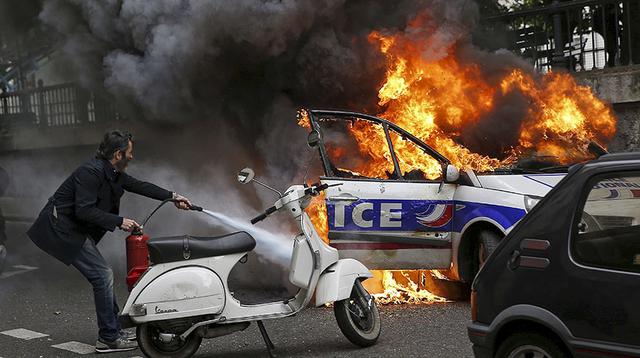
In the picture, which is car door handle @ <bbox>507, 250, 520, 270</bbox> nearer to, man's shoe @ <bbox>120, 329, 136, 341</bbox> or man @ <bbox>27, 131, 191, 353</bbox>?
man @ <bbox>27, 131, 191, 353</bbox>

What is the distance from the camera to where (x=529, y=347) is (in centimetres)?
386

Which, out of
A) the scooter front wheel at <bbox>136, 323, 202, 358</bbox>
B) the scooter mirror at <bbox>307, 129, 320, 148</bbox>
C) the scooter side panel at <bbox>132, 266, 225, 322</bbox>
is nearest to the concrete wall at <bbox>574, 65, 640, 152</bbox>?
the scooter mirror at <bbox>307, 129, 320, 148</bbox>

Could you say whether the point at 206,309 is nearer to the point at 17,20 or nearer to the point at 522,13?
the point at 522,13

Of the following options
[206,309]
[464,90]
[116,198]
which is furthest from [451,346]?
[464,90]

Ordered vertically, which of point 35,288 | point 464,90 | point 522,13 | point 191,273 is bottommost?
point 35,288

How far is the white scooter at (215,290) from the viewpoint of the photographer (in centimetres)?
539

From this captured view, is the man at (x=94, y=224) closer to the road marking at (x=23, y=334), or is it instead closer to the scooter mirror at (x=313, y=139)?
the road marking at (x=23, y=334)

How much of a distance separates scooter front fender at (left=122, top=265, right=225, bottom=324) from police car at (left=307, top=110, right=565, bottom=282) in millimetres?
1869

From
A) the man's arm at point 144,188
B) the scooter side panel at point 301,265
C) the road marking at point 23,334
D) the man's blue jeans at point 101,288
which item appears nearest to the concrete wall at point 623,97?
the scooter side panel at point 301,265

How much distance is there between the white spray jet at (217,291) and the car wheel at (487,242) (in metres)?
1.54

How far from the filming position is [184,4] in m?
9.51

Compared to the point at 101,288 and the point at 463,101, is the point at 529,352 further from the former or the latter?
the point at 463,101

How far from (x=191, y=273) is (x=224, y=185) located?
4495 mm

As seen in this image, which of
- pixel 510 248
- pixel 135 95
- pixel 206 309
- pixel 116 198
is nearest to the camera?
pixel 510 248
